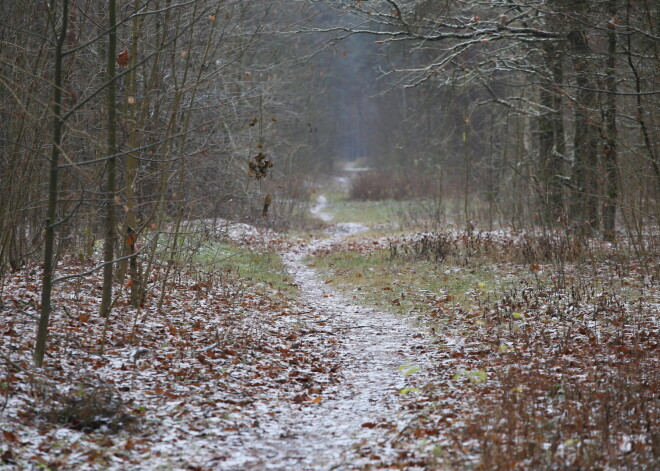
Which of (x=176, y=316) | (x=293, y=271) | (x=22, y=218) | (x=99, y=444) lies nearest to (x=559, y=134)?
(x=293, y=271)

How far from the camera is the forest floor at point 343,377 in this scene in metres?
4.65

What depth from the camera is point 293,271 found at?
14836mm

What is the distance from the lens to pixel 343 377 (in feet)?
22.9

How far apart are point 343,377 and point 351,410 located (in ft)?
3.60

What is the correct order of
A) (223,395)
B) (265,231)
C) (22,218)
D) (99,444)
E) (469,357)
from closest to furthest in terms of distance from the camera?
1. (99,444)
2. (223,395)
3. (469,357)
4. (22,218)
5. (265,231)

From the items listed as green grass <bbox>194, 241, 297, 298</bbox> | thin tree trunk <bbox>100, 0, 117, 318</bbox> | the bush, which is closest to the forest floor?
thin tree trunk <bbox>100, 0, 117, 318</bbox>

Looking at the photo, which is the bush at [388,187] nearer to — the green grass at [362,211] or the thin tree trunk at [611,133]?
the green grass at [362,211]

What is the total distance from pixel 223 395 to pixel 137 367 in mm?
1113

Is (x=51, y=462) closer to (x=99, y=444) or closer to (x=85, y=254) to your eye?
(x=99, y=444)

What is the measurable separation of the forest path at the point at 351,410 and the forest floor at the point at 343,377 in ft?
0.08

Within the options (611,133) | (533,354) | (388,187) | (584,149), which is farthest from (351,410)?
(388,187)

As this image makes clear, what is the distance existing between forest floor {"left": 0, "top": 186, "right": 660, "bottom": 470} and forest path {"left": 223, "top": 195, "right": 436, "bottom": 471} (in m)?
0.02

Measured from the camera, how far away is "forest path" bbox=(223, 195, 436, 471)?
15.8 ft

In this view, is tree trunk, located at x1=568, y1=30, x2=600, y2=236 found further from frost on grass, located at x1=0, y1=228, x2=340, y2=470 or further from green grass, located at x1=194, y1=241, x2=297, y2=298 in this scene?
frost on grass, located at x1=0, y1=228, x2=340, y2=470
